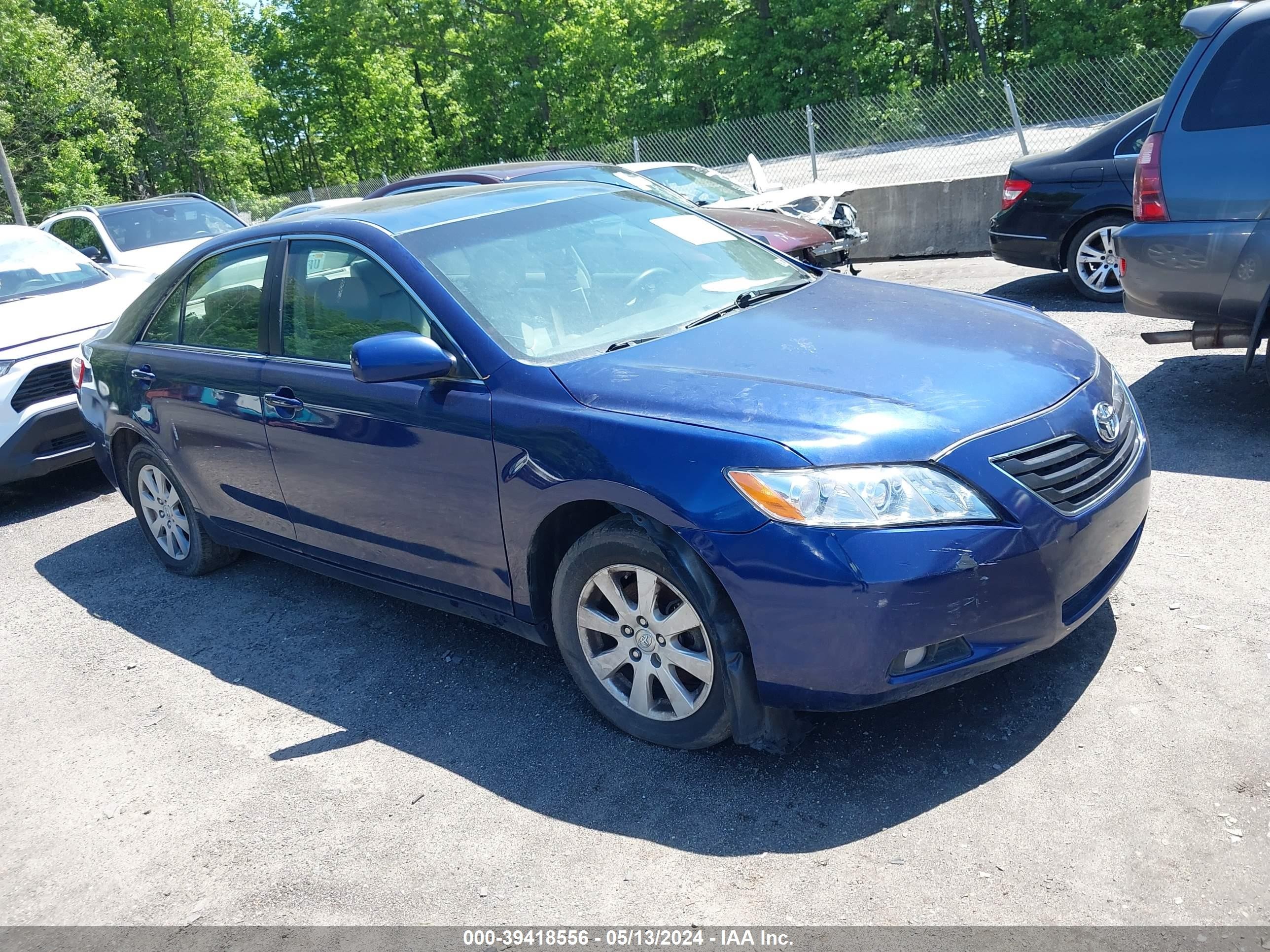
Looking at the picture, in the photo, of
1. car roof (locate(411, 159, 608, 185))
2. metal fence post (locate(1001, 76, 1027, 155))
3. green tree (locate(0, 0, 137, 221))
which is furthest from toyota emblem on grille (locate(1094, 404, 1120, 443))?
green tree (locate(0, 0, 137, 221))

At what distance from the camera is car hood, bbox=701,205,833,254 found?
1008 centimetres

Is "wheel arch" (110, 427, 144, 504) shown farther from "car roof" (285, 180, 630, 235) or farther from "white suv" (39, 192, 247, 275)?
"white suv" (39, 192, 247, 275)

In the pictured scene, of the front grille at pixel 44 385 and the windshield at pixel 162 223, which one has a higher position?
the windshield at pixel 162 223

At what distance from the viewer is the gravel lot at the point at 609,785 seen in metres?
2.90

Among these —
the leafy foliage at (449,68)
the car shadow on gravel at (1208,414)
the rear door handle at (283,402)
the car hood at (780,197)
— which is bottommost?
the car shadow on gravel at (1208,414)

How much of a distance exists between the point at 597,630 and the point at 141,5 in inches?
1416

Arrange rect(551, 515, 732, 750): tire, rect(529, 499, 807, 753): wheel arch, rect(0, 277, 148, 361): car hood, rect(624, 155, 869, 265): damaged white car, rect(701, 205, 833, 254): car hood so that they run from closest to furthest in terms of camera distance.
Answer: rect(529, 499, 807, 753): wheel arch
rect(551, 515, 732, 750): tire
rect(0, 277, 148, 361): car hood
rect(701, 205, 833, 254): car hood
rect(624, 155, 869, 265): damaged white car

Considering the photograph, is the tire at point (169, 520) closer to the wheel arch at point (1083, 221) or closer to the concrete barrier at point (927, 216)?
the wheel arch at point (1083, 221)

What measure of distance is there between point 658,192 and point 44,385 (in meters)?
5.37

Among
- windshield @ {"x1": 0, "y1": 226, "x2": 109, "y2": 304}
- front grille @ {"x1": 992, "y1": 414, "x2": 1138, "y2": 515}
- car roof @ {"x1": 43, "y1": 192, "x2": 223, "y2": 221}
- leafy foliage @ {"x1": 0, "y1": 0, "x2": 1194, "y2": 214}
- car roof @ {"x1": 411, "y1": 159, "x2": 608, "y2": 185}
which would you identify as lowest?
front grille @ {"x1": 992, "y1": 414, "x2": 1138, "y2": 515}

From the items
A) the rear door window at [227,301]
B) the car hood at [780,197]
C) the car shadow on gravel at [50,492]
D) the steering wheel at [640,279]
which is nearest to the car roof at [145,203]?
the car shadow on gravel at [50,492]

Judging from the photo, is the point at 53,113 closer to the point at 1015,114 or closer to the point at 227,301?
the point at 1015,114

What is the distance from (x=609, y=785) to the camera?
11.4ft

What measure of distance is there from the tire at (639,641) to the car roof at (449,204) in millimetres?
1597
